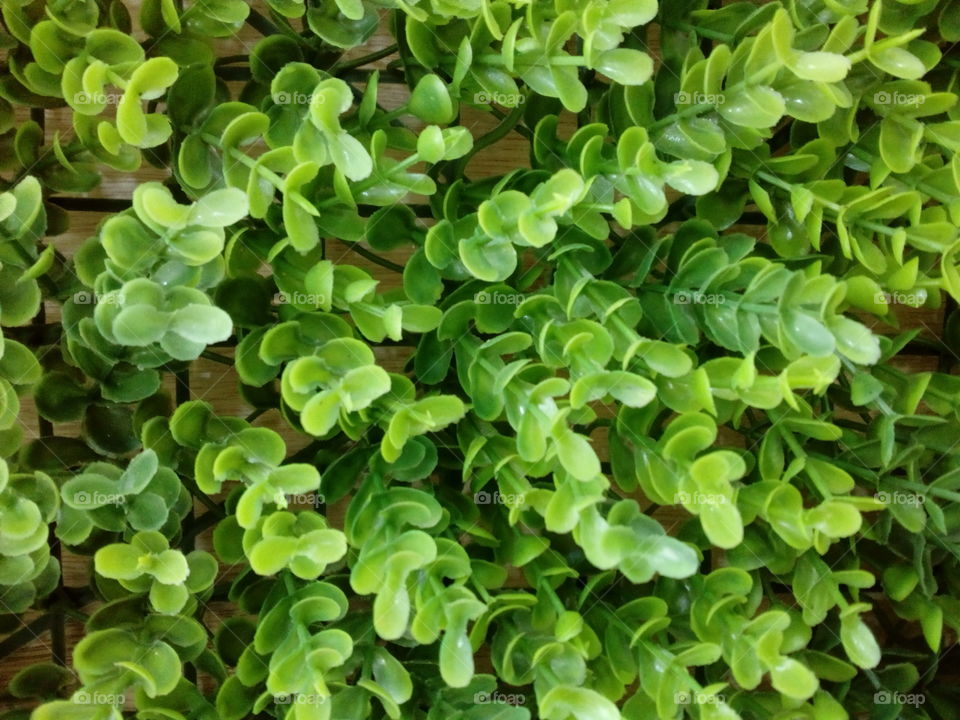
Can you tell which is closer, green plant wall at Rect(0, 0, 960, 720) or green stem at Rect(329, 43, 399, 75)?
green plant wall at Rect(0, 0, 960, 720)

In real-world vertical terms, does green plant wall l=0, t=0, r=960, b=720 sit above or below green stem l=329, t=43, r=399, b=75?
below

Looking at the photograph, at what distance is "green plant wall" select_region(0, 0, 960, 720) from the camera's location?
0.54 m

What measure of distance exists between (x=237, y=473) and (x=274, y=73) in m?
0.30

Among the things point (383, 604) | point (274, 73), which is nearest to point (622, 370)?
point (383, 604)

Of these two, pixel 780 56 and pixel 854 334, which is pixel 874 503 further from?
pixel 780 56

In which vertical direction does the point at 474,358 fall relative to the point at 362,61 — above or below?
below

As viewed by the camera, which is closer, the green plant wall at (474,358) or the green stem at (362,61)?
the green plant wall at (474,358)

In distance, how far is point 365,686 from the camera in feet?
1.84

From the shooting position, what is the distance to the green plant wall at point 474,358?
1.76 feet

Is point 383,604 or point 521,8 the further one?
point 521,8

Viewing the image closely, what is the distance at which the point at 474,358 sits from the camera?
0.60 m

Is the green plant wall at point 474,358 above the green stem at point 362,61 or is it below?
below

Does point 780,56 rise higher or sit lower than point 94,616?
higher

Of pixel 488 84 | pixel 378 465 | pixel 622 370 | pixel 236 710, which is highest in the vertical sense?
pixel 488 84
